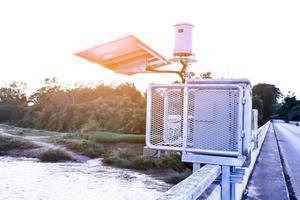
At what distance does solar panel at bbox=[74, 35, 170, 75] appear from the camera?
317 centimetres

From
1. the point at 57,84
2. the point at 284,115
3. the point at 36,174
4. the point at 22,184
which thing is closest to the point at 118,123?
the point at 36,174

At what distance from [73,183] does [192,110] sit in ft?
44.8

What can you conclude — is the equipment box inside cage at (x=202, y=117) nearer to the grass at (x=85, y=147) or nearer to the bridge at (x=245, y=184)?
the bridge at (x=245, y=184)

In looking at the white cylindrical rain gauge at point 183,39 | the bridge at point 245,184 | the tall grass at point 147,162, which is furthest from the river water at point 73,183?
the white cylindrical rain gauge at point 183,39

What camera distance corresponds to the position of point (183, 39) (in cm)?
362

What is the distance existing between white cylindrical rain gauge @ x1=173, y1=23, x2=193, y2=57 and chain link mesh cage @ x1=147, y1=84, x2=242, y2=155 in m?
0.33

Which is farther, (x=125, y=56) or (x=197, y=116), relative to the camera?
(x=197, y=116)

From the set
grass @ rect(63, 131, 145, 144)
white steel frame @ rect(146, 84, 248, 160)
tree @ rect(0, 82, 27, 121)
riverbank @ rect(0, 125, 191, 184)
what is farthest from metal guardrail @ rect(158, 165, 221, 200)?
tree @ rect(0, 82, 27, 121)

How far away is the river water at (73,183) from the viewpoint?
14219 mm

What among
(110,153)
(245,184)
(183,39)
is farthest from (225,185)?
(110,153)

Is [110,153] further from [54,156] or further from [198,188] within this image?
[198,188]

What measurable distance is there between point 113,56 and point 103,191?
12.3 metres

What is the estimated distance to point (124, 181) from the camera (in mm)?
17266

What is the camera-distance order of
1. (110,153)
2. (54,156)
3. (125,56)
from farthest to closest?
(110,153)
(54,156)
(125,56)
